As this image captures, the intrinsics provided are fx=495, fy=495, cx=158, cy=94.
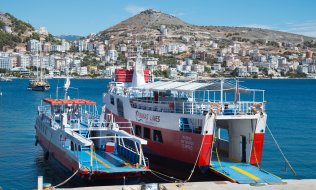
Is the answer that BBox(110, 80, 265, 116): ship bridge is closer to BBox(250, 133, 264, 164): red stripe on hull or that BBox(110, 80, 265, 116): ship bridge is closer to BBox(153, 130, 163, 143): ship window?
BBox(250, 133, 264, 164): red stripe on hull

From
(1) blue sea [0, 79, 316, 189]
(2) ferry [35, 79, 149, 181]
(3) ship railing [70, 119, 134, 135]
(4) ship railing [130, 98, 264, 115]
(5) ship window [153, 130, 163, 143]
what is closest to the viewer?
(2) ferry [35, 79, 149, 181]

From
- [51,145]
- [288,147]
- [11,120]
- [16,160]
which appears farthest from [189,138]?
[11,120]

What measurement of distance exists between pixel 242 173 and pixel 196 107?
5.02 meters

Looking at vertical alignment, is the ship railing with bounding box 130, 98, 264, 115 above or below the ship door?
above

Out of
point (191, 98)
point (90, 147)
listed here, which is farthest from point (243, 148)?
point (90, 147)

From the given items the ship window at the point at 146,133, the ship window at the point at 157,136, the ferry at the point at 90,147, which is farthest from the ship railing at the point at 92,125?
the ship window at the point at 157,136

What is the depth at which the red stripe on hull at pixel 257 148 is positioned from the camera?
1043 inches

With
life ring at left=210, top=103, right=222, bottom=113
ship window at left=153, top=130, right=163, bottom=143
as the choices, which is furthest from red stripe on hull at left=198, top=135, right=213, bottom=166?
ship window at left=153, top=130, right=163, bottom=143

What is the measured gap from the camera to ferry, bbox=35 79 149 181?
77.5 ft

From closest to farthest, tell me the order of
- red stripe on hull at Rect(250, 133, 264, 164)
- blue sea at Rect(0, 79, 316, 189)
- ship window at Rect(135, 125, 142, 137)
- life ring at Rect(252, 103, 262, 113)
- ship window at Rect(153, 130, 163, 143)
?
life ring at Rect(252, 103, 262, 113)
red stripe on hull at Rect(250, 133, 264, 164)
blue sea at Rect(0, 79, 316, 189)
ship window at Rect(153, 130, 163, 143)
ship window at Rect(135, 125, 142, 137)

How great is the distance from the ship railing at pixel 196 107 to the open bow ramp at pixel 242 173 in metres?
2.77

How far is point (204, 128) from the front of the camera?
1001 inches

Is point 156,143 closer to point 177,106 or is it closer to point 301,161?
point 177,106

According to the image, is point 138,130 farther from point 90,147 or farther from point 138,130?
point 90,147
